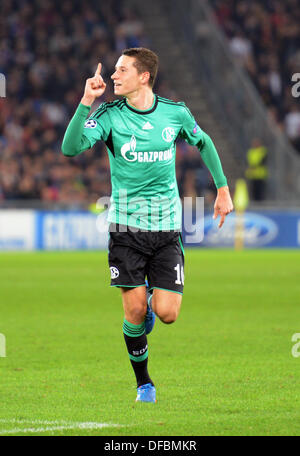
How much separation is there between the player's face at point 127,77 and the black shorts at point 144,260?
3.09 ft

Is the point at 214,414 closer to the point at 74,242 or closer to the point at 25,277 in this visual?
the point at 25,277

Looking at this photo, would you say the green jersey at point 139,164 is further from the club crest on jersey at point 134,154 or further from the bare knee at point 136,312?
the bare knee at point 136,312

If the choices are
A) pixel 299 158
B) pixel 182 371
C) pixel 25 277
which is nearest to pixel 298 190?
pixel 299 158

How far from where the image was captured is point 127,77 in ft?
22.0

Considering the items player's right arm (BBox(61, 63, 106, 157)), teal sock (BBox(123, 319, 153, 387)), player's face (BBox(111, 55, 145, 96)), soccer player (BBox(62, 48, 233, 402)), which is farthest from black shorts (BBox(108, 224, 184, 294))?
player's face (BBox(111, 55, 145, 96))

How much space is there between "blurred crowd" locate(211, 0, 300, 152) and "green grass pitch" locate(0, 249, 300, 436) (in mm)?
12606

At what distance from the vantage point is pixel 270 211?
24.7 m

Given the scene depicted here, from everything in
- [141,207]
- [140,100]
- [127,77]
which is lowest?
[141,207]

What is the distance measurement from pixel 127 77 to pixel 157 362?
9.02ft

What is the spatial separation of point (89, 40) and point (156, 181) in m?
21.8

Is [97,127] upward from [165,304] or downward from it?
upward

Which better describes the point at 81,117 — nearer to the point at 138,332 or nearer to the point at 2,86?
the point at 138,332

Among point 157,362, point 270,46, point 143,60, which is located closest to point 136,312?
point 143,60

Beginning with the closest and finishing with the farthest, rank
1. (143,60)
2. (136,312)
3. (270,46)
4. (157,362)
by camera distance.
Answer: (136,312)
(143,60)
(157,362)
(270,46)
